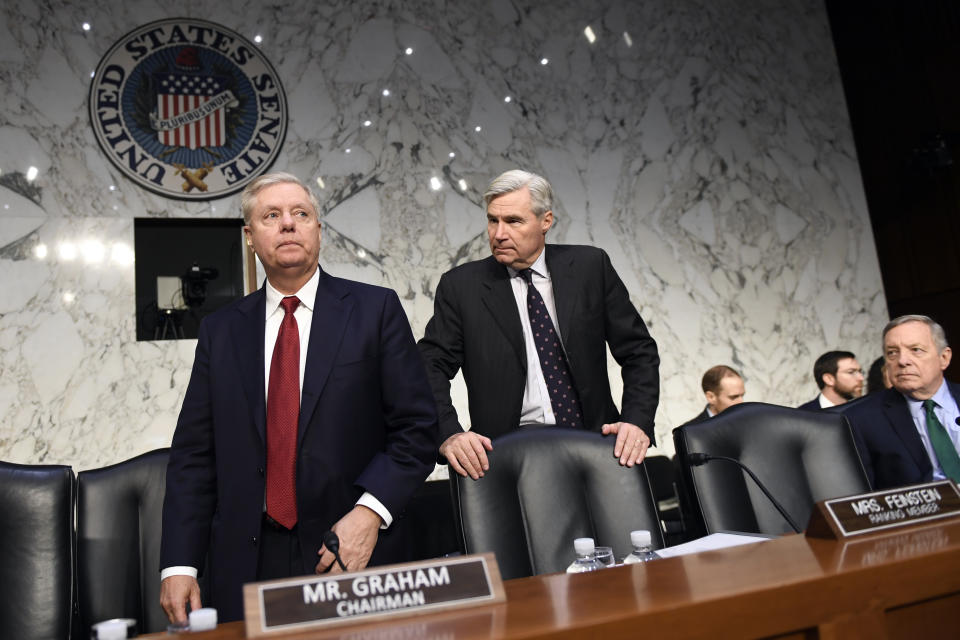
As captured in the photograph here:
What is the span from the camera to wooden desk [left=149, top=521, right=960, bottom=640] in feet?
2.73

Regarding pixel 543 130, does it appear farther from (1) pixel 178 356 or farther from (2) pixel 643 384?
(2) pixel 643 384

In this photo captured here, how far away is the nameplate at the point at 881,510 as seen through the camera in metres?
1.19

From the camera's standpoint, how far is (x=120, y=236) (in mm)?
3811

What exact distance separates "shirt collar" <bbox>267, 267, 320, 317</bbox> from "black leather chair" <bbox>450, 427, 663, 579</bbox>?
0.51 meters

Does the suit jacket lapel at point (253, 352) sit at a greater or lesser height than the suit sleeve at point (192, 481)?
greater

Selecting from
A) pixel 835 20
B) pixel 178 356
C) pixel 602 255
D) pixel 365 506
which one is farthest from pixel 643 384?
pixel 835 20

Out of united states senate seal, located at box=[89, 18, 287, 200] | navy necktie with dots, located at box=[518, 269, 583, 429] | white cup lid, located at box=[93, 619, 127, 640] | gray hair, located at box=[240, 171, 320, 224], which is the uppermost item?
united states senate seal, located at box=[89, 18, 287, 200]

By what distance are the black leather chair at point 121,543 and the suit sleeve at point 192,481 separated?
0.15 meters

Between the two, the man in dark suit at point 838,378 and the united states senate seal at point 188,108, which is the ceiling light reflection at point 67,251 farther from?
the man in dark suit at point 838,378

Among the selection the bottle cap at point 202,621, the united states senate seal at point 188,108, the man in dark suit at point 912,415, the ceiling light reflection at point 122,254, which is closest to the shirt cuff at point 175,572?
the bottle cap at point 202,621

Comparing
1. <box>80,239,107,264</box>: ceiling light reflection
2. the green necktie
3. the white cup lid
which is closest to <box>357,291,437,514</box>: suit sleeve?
the white cup lid

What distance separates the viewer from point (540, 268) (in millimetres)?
2418

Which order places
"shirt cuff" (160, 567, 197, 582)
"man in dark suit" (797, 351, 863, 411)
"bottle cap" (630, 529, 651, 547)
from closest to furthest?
"bottle cap" (630, 529, 651, 547)
"shirt cuff" (160, 567, 197, 582)
"man in dark suit" (797, 351, 863, 411)

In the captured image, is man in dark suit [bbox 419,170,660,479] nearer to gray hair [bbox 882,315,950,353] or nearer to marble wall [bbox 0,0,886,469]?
gray hair [bbox 882,315,950,353]
